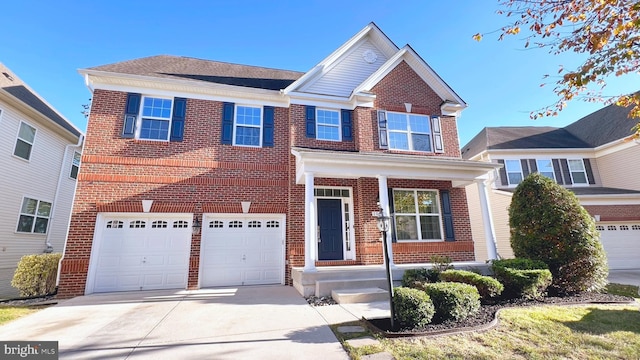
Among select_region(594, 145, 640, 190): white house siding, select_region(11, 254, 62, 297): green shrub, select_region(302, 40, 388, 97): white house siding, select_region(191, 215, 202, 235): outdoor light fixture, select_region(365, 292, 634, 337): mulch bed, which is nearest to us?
select_region(365, 292, 634, 337): mulch bed

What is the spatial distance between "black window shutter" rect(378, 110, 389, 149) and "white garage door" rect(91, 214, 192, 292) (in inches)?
280

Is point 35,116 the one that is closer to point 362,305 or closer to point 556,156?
point 362,305

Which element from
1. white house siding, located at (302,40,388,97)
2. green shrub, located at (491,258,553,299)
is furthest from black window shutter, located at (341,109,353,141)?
green shrub, located at (491,258,553,299)

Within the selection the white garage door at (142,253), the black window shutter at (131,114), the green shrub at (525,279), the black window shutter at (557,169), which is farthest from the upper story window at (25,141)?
the black window shutter at (557,169)

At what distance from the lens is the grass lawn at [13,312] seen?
17.9ft

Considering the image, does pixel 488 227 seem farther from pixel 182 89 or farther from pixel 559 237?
pixel 182 89

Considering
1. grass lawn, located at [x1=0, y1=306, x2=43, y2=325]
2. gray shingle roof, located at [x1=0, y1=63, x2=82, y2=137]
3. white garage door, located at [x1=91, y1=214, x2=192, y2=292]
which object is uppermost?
gray shingle roof, located at [x1=0, y1=63, x2=82, y2=137]

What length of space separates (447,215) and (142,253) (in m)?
10.3

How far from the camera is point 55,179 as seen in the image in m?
12.5

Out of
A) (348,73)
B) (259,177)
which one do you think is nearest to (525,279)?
(259,177)

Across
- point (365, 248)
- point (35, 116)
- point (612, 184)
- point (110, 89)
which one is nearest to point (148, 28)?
point (110, 89)

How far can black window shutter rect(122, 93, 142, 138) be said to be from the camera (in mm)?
8910

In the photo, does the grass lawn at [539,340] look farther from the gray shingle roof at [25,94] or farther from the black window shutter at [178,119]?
→ the gray shingle roof at [25,94]

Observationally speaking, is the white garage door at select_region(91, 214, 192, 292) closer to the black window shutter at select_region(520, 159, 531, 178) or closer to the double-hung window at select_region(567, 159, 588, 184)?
the black window shutter at select_region(520, 159, 531, 178)
